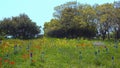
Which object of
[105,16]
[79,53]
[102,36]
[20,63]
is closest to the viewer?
[20,63]

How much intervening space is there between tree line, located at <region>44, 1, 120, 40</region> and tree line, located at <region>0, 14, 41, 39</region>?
5.08 metres

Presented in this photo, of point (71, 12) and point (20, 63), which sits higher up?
point (71, 12)

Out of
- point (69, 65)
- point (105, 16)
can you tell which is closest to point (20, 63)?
point (69, 65)

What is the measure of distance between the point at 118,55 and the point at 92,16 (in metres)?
41.6

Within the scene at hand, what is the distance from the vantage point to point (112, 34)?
206 ft

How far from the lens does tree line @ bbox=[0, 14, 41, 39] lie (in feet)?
175

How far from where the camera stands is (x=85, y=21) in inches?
2293

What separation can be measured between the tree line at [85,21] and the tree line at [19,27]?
16.7 ft

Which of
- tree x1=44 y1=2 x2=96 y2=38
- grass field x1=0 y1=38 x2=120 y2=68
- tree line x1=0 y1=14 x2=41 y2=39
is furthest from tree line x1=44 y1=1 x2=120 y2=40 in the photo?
grass field x1=0 y1=38 x2=120 y2=68

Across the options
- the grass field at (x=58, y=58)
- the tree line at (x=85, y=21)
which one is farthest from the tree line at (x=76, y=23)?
the grass field at (x=58, y=58)

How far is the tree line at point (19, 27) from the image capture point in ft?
175

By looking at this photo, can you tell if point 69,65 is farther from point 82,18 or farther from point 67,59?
point 82,18

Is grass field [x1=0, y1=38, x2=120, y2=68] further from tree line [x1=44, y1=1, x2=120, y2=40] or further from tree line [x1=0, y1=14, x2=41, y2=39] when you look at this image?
tree line [x1=44, y1=1, x2=120, y2=40]

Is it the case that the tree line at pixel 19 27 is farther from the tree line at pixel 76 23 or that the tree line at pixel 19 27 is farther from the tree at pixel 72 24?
the tree at pixel 72 24
